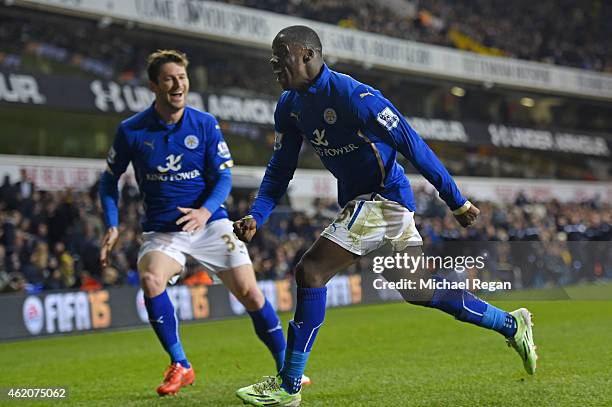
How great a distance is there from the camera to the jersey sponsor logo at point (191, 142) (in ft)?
23.4

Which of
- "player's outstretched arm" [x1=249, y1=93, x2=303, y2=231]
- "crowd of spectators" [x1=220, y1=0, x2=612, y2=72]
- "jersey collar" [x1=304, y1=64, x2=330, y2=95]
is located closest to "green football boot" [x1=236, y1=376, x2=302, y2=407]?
"player's outstretched arm" [x1=249, y1=93, x2=303, y2=231]

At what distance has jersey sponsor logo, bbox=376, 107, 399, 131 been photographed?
540 cm

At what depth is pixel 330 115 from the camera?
5.56 meters

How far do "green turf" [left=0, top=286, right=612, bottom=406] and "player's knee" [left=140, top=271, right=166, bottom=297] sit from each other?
0.76 m

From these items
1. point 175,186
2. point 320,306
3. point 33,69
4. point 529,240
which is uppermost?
point 33,69

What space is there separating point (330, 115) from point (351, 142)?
0.21 m

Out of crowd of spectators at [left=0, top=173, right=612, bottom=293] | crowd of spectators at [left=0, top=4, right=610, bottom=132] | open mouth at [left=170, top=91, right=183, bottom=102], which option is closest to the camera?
open mouth at [left=170, top=91, right=183, bottom=102]

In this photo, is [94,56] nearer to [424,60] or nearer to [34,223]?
[34,223]

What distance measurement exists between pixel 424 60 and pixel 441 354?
23.3 metres

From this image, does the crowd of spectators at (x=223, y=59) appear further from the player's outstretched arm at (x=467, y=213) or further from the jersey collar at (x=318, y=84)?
the player's outstretched arm at (x=467, y=213)

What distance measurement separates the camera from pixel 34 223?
653 inches

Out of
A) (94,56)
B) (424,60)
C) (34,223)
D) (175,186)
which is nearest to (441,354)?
(175,186)

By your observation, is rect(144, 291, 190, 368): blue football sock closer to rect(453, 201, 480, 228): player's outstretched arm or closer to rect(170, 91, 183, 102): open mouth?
rect(170, 91, 183, 102): open mouth

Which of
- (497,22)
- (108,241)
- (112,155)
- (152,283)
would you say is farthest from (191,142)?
(497,22)
